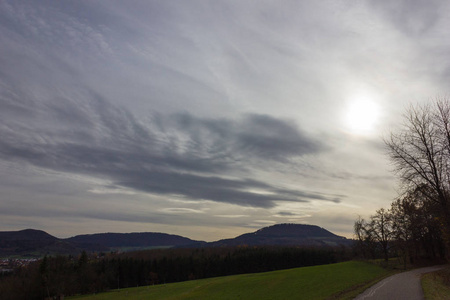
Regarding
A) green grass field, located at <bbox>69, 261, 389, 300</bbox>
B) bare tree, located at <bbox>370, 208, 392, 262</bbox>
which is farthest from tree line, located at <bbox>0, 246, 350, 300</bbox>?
bare tree, located at <bbox>370, 208, 392, 262</bbox>

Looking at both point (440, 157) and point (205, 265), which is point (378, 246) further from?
point (205, 265)

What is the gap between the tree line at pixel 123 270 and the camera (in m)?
82.5

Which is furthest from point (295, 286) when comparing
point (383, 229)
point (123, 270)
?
point (123, 270)

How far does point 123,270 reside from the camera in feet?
371

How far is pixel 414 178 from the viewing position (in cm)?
2498

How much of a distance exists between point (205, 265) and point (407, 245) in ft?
281

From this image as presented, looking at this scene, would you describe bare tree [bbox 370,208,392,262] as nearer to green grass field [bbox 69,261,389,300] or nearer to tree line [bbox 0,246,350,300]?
green grass field [bbox 69,261,389,300]

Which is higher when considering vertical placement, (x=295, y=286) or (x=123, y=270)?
(x=295, y=286)

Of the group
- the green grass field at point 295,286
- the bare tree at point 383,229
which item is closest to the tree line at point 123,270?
the green grass field at point 295,286

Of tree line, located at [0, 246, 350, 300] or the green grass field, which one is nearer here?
the green grass field

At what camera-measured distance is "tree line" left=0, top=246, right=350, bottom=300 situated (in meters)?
82.5

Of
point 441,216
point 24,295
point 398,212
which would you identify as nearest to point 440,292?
point 441,216

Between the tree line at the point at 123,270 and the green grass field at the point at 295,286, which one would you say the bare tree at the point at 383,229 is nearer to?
the green grass field at the point at 295,286

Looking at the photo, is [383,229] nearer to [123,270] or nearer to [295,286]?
[295,286]
